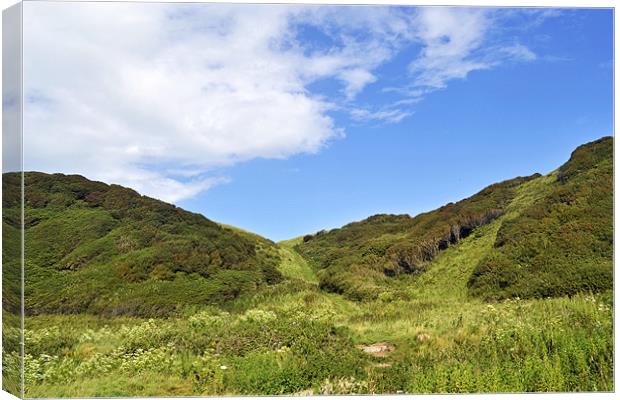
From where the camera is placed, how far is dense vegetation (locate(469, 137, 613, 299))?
1102cm

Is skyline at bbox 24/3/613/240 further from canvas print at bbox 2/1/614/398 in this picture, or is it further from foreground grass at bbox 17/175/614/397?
foreground grass at bbox 17/175/614/397

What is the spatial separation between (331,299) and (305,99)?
357cm

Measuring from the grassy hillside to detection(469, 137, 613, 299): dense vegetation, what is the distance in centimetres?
425

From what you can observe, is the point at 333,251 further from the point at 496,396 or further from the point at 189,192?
the point at 496,396

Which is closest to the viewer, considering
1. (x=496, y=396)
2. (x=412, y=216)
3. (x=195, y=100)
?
(x=496, y=396)

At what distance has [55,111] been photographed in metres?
10.2

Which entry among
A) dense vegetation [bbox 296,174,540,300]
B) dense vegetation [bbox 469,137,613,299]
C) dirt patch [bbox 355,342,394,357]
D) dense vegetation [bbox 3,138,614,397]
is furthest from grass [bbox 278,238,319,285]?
dense vegetation [bbox 469,137,613,299]

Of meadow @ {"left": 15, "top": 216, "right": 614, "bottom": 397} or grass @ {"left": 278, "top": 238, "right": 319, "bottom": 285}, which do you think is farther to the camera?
grass @ {"left": 278, "top": 238, "right": 319, "bottom": 285}

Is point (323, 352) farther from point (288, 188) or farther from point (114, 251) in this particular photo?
point (114, 251)

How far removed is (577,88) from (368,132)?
3.62 meters

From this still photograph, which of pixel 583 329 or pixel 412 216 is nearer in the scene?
pixel 583 329

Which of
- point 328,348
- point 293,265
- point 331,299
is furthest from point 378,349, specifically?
point 293,265

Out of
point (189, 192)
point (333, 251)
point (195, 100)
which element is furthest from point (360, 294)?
point (195, 100)

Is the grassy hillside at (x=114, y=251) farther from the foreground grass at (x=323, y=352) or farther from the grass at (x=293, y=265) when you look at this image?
the grass at (x=293, y=265)
